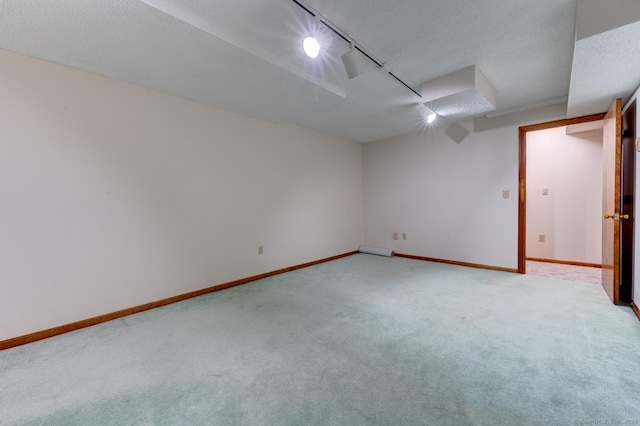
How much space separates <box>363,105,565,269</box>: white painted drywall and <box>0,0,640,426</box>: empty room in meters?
0.04

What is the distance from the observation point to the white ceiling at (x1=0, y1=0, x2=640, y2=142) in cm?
171

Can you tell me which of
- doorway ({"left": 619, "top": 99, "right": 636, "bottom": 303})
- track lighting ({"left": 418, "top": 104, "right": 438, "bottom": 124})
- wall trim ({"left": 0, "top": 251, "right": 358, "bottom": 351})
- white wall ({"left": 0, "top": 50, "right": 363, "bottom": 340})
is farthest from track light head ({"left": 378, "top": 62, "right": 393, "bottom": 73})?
wall trim ({"left": 0, "top": 251, "right": 358, "bottom": 351})

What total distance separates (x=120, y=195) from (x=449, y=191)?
4.42 meters

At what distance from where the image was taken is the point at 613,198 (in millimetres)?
2625

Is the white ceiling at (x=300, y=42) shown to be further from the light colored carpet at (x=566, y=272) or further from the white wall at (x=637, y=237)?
the light colored carpet at (x=566, y=272)

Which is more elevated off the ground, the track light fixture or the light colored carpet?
the track light fixture

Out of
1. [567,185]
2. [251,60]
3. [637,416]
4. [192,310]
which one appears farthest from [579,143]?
[192,310]

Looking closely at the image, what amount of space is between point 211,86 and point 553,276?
4.86m

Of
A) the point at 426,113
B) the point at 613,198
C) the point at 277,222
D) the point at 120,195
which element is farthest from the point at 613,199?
the point at 120,195

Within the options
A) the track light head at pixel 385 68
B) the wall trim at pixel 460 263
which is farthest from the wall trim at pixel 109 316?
the track light head at pixel 385 68

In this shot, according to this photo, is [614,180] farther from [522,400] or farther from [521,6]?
[522,400]

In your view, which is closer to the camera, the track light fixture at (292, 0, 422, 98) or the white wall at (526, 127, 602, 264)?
the track light fixture at (292, 0, 422, 98)

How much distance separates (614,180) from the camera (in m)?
2.59

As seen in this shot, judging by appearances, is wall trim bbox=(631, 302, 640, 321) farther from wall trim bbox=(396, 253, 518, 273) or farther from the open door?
wall trim bbox=(396, 253, 518, 273)
